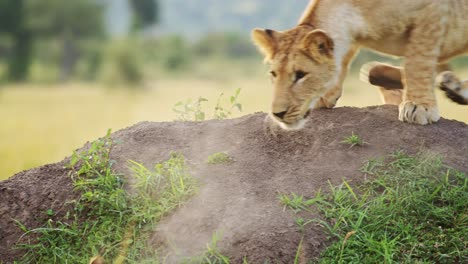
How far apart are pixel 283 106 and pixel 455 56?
1956mm

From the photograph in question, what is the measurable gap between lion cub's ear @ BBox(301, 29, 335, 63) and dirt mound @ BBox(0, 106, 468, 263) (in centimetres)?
70

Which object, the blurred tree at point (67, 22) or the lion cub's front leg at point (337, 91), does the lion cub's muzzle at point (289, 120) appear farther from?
the blurred tree at point (67, 22)

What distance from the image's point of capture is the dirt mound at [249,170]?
13.9 ft

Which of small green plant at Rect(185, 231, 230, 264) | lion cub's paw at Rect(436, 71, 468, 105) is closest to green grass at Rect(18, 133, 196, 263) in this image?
small green plant at Rect(185, 231, 230, 264)

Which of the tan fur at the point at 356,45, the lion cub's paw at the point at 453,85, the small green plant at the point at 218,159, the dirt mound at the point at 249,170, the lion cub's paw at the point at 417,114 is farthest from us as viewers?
the lion cub's paw at the point at 453,85

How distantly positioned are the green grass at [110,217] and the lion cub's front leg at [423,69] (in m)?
1.96

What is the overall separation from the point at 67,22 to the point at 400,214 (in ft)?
91.8

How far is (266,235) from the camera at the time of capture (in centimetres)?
417

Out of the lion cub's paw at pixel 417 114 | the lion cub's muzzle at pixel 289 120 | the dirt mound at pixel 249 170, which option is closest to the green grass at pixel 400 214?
the dirt mound at pixel 249 170

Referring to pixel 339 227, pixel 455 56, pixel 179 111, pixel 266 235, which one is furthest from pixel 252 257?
pixel 455 56

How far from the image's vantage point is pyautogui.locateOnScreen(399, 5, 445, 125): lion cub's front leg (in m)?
5.41

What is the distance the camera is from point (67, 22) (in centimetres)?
3044

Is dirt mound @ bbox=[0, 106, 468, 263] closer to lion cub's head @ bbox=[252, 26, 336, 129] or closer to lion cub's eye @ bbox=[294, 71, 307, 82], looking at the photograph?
lion cub's head @ bbox=[252, 26, 336, 129]

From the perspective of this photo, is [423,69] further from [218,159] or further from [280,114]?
[218,159]
